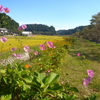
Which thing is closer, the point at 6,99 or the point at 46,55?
the point at 6,99

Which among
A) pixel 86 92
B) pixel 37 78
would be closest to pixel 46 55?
pixel 86 92

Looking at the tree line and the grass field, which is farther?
the tree line

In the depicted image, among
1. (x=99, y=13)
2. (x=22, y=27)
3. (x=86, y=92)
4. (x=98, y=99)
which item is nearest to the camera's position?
(x=22, y=27)

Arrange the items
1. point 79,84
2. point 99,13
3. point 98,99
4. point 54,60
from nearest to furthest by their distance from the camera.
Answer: point 98,99 → point 79,84 → point 54,60 → point 99,13

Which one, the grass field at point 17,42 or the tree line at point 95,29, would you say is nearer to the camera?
the grass field at point 17,42

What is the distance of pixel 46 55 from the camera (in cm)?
395

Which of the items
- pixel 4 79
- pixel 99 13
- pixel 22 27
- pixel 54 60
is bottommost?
pixel 54 60

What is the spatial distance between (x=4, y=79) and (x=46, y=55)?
7.29 feet

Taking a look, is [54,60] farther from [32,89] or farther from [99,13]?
[99,13]

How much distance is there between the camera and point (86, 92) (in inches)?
116

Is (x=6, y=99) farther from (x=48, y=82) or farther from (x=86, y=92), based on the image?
(x=86, y=92)

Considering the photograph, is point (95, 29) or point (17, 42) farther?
point (95, 29)

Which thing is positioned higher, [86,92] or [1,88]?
[1,88]

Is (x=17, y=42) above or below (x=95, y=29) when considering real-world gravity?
below
